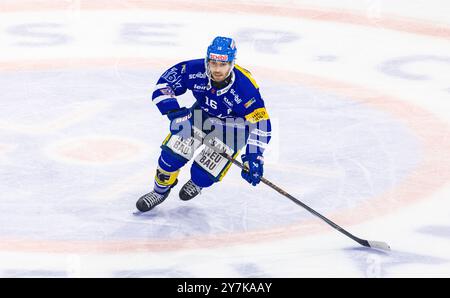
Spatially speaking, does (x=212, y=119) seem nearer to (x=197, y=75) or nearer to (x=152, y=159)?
(x=197, y=75)

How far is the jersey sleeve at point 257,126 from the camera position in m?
7.39

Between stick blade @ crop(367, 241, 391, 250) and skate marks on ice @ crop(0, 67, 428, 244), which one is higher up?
stick blade @ crop(367, 241, 391, 250)

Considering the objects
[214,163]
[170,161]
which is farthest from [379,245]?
[170,161]

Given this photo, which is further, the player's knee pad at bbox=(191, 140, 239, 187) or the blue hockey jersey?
the player's knee pad at bbox=(191, 140, 239, 187)

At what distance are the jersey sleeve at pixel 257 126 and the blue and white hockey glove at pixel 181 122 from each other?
0.46 meters

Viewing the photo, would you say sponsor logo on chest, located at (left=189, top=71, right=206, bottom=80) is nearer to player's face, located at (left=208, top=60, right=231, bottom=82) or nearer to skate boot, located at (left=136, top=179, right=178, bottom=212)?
player's face, located at (left=208, top=60, right=231, bottom=82)

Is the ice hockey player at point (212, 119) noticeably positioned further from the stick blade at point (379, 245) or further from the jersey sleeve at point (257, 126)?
the stick blade at point (379, 245)

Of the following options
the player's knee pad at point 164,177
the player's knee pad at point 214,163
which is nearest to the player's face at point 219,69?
the player's knee pad at point 214,163

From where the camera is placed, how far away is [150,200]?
7883 mm

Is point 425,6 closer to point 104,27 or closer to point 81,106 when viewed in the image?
point 104,27

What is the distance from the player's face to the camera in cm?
736

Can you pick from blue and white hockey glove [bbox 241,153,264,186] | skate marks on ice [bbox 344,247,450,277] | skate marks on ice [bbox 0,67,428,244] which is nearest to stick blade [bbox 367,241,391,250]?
skate marks on ice [bbox 344,247,450,277]

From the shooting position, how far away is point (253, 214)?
7.90 m

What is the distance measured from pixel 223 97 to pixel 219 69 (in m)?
0.29
